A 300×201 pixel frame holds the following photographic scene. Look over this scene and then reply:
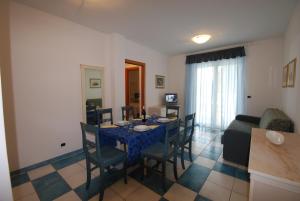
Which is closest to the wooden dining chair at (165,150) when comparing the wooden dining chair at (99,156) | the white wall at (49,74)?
the wooden dining chair at (99,156)

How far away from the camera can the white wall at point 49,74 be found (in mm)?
2115

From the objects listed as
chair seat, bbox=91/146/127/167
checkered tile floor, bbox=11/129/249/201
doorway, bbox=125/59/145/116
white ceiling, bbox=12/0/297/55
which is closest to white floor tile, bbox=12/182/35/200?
checkered tile floor, bbox=11/129/249/201

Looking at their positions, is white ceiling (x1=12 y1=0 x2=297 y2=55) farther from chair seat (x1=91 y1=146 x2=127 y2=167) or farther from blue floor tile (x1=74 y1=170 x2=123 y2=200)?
blue floor tile (x1=74 y1=170 x2=123 y2=200)

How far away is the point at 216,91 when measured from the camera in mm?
4305

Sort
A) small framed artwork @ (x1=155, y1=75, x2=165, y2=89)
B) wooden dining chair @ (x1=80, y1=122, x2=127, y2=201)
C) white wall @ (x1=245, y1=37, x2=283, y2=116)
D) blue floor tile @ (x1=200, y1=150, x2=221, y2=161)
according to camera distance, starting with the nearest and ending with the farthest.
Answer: wooden dining chair @ (x1=80, y1=122, x2=127, y2=201), blue floor tile @ (x1=200, y1=150, x2=221, y2=161), white wall @ (x1=245, y1=37, x2=283, y2=116), small framed artwork @ (x1=155, y1=75, x2=165, y2=89)

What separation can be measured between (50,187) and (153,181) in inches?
55.2

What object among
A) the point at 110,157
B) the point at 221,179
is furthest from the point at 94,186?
the point at 221,179

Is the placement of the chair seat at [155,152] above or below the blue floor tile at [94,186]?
above

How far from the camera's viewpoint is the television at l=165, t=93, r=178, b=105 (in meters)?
4.89

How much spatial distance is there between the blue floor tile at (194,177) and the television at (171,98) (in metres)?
2.72

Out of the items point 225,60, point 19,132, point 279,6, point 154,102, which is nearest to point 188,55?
point 225,60

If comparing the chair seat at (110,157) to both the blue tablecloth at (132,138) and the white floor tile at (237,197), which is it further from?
the white floor tile at (237,197)

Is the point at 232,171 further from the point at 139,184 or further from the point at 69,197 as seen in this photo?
the point at 69,197

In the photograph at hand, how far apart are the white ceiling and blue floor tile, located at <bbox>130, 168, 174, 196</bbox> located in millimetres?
2600
